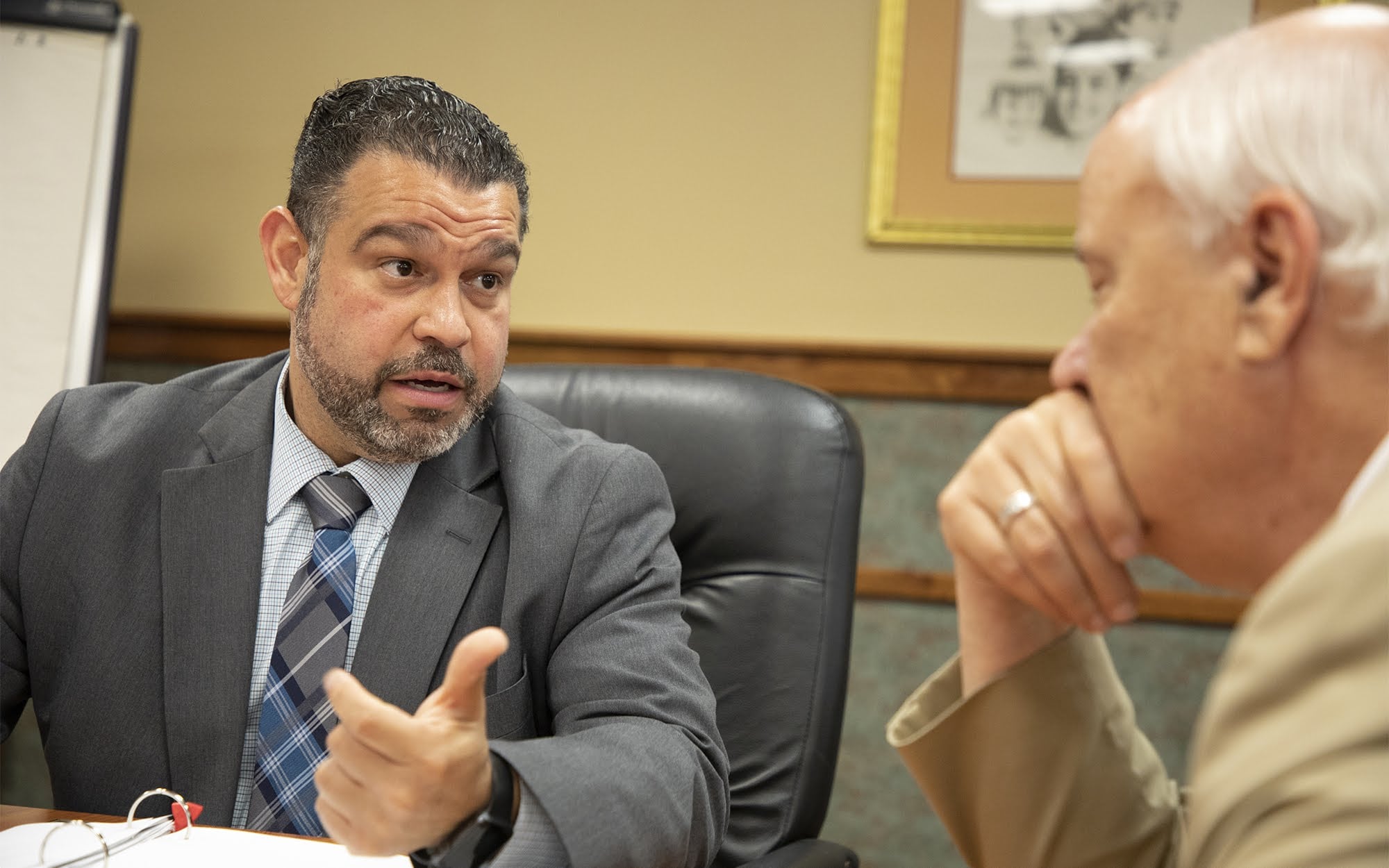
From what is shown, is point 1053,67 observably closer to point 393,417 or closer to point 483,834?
point 393,417

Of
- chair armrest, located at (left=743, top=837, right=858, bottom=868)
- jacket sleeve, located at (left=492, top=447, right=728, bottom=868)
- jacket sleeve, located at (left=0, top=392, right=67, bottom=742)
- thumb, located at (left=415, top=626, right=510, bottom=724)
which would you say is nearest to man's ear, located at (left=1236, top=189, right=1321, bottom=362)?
thumb, located at (left=415, top=626, right=510, bottom=724)

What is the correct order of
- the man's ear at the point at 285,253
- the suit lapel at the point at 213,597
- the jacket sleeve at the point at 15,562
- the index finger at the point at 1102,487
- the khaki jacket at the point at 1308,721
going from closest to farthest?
the khaki jacket at the point at 1308,721
the index finger at the point at 1102,487
the suit lapel at the point at 213,597
the jacket sleeve at the point at 15,562
the man's ear at the point at 285,253

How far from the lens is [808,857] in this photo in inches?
51.4

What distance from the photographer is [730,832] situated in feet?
4.58

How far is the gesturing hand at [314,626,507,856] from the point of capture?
0.81 metres

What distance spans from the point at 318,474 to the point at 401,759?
0.66 meters

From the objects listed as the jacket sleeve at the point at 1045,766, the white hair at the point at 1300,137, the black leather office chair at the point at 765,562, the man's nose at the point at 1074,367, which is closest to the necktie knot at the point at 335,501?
the black leather office chair at the point at 765,562

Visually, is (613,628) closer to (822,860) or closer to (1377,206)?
(822,860)

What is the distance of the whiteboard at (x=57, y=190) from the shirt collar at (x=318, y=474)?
119 cm

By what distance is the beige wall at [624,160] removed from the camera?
2553 mm

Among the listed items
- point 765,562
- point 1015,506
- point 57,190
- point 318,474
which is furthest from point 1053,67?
point 57,190

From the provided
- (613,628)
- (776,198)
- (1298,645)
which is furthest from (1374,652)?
(776,198)

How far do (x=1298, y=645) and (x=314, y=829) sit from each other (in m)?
1.05

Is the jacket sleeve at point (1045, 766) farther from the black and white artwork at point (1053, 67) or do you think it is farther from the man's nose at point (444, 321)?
the black and white artwork at point (1053, 67)
